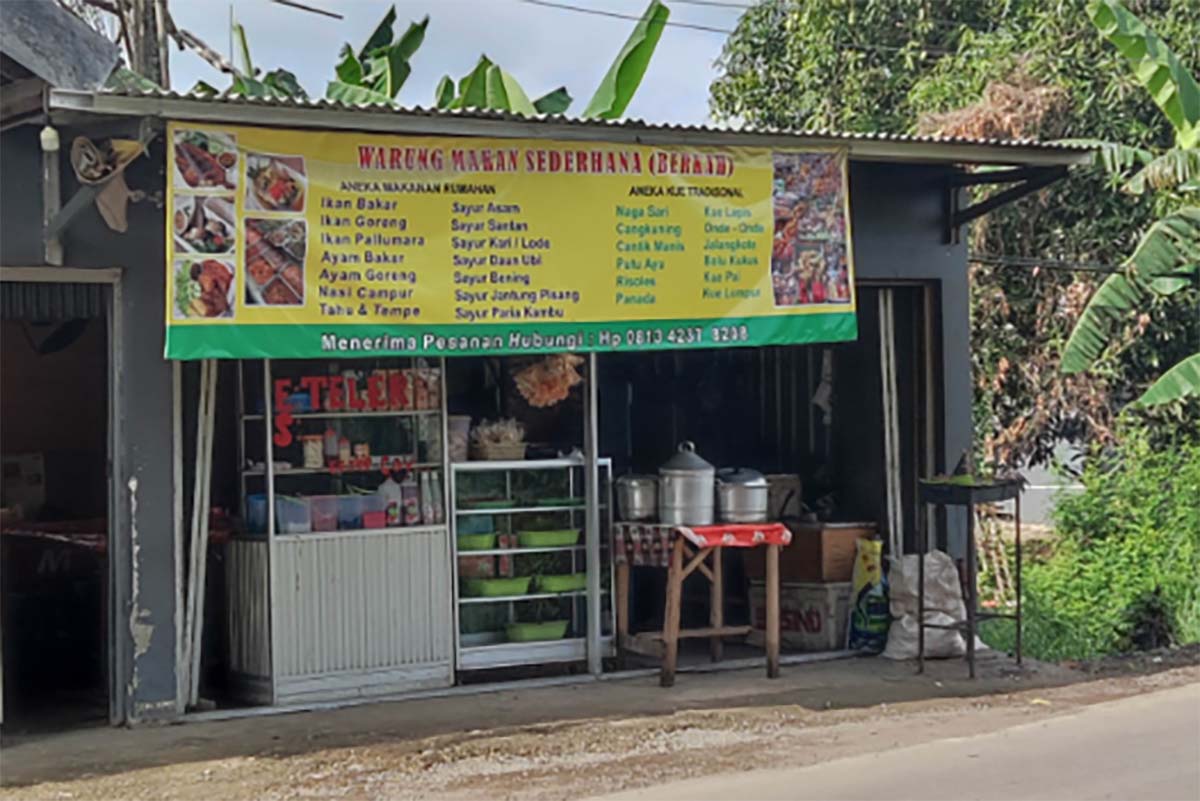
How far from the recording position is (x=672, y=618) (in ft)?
31.7

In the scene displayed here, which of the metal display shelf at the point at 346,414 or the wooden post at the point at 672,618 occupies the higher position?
the metal display shelf at the point at 346,414

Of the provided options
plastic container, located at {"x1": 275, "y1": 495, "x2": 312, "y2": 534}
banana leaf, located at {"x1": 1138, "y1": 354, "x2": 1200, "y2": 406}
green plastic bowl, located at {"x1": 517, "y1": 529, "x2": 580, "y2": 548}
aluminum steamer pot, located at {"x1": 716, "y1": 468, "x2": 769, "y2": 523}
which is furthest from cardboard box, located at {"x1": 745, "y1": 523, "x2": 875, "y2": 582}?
plastic container, located at {"x1": 275, "y1": 495, "x2": 312, "y2": 534}

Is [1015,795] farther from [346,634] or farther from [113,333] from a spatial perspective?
[113,333]

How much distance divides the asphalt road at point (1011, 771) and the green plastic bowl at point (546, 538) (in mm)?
2743

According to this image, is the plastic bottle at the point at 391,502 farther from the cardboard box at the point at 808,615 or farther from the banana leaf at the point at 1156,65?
the banana leaf at the point at 1156,65

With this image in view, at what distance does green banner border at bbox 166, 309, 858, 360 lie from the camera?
8109mm

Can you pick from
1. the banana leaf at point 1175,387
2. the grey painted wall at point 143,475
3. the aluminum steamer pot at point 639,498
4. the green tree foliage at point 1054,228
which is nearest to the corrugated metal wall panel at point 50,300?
the grey painted wall at point 143,475

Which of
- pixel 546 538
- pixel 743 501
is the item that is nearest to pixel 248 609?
pixel 546 538

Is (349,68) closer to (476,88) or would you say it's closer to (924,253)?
(476,88)

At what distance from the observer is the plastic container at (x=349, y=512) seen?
9.20 m

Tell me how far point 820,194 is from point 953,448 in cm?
235

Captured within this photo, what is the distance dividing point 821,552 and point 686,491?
1.46m

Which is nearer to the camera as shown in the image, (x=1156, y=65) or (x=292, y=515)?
(x=292, y=515)

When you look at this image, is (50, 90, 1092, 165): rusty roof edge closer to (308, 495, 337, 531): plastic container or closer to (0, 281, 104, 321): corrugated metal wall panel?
(0, 281, 104, 321): corrugated metal wall panel
